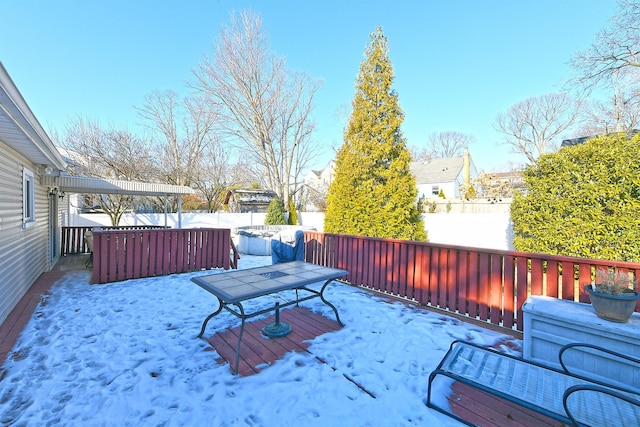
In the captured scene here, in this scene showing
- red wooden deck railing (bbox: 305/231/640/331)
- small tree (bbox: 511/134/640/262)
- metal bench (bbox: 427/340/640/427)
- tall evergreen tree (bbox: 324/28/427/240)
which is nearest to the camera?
metal bench (bbox: 427/340/640/427)

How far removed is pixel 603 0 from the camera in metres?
8.83

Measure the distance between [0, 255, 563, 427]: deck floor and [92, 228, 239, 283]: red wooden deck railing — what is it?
→ 39.7 inches

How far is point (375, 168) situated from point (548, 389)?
223 inches

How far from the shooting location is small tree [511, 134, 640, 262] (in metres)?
4.51

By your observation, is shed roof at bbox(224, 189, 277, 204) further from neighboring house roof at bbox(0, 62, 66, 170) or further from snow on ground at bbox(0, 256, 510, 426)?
snow on ground at bbox(0, 256, 510, 426)

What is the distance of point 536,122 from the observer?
21641 mm

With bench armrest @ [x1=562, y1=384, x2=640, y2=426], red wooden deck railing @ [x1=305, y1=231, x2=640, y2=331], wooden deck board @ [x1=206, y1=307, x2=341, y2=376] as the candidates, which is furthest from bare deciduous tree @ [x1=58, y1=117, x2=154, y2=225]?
bench armrest @ [x1=562, y1=384, x2=640, y2=426]

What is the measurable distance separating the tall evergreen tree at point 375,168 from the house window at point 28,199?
6.08 metres

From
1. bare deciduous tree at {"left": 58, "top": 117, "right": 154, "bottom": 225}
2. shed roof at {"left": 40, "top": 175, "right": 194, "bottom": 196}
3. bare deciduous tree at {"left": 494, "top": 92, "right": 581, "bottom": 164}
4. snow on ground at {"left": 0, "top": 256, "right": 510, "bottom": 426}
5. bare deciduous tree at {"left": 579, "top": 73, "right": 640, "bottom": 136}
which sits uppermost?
bare deciduous tree at {"left": 494, "top": 92, "right": 581, "bottom": 164}

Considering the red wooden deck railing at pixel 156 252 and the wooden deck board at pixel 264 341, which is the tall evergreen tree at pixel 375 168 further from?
the wooden deck board at pixel 264 341

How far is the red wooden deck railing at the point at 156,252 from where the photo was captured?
5508 mm

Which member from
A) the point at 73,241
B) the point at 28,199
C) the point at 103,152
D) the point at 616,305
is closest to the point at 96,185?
the point at 28,199

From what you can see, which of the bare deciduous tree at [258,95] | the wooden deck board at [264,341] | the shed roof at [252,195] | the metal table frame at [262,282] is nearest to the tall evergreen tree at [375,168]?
the metal table frame at [262,282]

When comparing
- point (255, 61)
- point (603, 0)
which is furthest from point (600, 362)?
point (255, 61)
